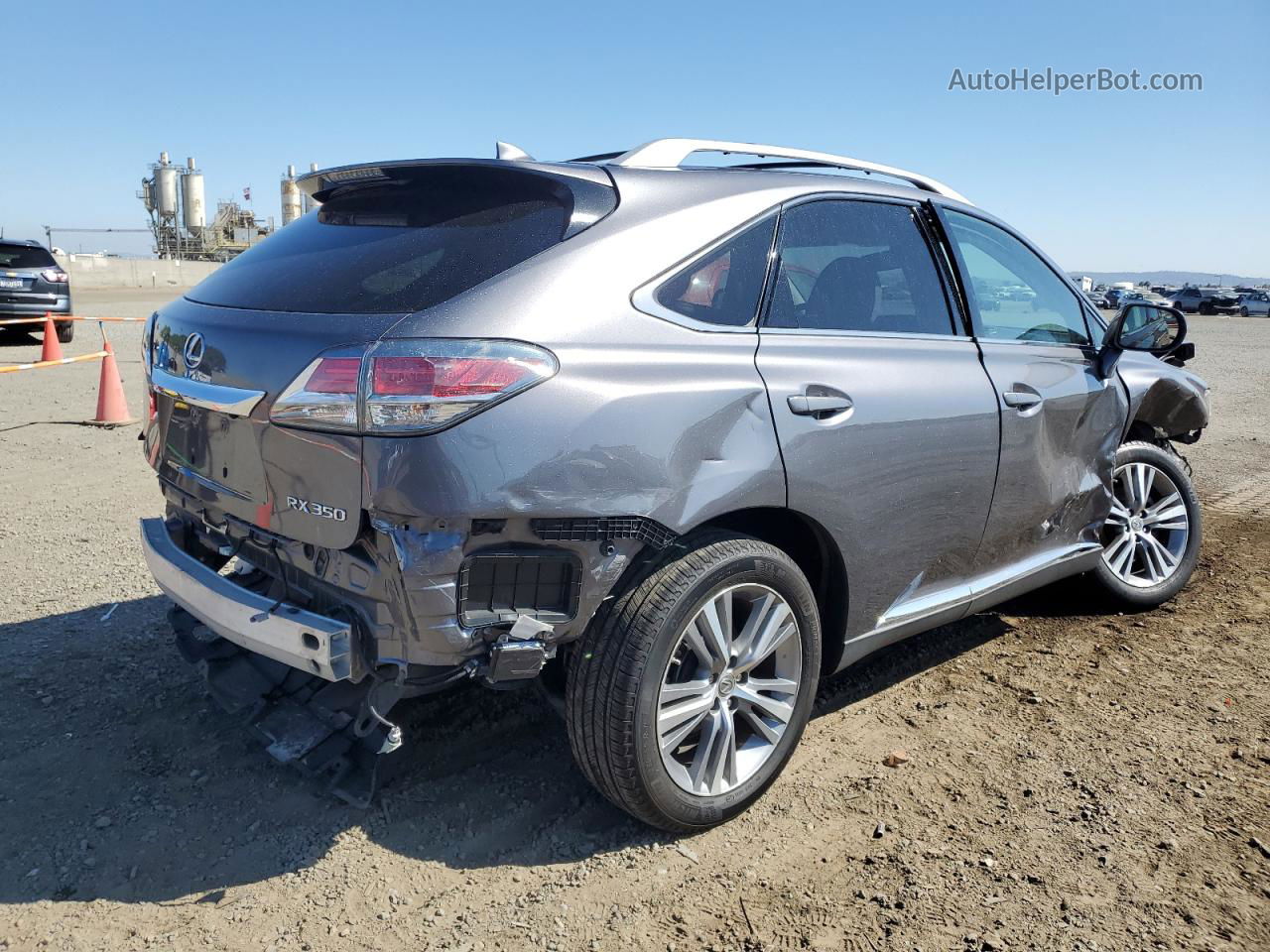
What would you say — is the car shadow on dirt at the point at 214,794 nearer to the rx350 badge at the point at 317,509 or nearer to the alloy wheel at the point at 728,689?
the alloy wheel at the point at 728,689

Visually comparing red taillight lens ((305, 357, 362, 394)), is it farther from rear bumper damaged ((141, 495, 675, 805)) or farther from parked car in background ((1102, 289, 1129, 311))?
parked car in background ((1102, 289, 1129, 311))

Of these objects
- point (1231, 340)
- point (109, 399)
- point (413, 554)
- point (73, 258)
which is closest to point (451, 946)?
point (413, 554)

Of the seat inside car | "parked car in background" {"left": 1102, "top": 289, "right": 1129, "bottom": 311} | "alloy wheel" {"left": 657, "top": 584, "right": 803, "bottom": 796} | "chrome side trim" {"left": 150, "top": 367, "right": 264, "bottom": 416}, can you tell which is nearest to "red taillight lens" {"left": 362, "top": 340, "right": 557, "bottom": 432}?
"chrome side trim" {"left": 150, "top": 367, "right": 264, "bottom": 416}

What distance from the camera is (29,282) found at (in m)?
15.4

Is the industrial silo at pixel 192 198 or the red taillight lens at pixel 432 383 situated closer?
the red taillight lens at pixel 432 383

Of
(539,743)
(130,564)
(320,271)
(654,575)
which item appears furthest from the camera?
(130,564)

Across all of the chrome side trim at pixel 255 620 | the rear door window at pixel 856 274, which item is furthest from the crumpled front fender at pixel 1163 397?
the chrome side trim at pixel 255 620

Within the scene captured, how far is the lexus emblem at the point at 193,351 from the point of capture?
266cm

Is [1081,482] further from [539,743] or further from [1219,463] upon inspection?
[1219,463]

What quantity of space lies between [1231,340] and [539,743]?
3110 centimetres

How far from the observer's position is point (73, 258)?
36344 mm

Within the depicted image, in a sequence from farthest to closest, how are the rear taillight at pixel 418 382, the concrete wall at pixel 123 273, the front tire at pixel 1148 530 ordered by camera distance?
the concrete wall at pixel 123 273 < the front tire at pixel 1148 530 < the rear taillight at pixel 418 382

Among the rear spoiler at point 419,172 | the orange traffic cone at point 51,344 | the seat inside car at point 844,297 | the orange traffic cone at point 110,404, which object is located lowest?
the orange traffic cone at point 51,344

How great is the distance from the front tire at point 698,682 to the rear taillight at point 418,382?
64cm
